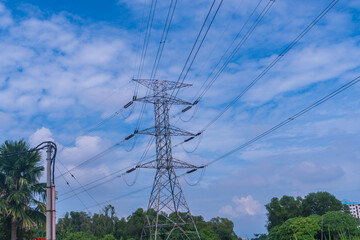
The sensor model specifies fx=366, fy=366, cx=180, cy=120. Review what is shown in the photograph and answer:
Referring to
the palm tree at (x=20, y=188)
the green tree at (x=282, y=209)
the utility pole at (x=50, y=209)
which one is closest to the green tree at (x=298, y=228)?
the green tree at (x=282, y=209)

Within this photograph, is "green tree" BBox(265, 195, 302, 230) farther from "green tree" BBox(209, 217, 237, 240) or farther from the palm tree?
the palm tree

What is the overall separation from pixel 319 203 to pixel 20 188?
49673mm

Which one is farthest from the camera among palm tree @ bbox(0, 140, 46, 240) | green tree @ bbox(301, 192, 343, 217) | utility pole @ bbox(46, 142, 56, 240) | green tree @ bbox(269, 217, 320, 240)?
green tree @ bbox(301, 192, 343, 217)

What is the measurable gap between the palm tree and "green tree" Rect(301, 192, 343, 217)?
154ft

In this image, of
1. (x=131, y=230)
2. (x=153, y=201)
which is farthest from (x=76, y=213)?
(x=153, y=201)

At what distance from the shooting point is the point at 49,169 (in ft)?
46.8

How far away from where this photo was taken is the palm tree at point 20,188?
87.4ft

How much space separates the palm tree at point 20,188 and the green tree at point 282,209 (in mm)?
44494

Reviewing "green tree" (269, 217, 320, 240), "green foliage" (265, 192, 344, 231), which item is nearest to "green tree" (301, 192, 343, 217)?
"green foliage" (265, 192, 344, 231)

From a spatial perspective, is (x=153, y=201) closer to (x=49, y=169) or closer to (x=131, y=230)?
(x=49, y=169)

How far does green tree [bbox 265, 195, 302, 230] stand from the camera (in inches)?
2428

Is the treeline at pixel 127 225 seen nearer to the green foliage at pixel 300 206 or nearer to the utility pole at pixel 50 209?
the green foliage at pixel 300 206

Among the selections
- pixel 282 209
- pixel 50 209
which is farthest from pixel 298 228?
pixel 50 209

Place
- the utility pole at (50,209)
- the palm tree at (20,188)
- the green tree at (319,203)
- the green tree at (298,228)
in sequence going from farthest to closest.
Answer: the green tree at (319,203) < the green tree at (298,228) < the palm tree at (20,188) < the utility pole at (50,209)
